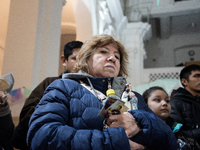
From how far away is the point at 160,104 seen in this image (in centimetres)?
214

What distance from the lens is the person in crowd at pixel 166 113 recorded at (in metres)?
1.79

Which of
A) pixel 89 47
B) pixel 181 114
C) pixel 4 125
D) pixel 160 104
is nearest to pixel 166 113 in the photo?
pixel 160 104

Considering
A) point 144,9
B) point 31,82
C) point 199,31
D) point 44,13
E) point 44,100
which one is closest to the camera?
point 44,100

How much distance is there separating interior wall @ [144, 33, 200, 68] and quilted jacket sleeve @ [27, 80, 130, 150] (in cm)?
1069

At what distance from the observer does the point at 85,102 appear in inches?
46.0

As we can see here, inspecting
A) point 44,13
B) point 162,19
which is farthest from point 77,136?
point 162,19

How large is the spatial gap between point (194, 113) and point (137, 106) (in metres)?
1.32

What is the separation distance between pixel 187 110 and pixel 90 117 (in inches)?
66.1

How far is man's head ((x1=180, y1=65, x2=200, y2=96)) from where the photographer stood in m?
2.71

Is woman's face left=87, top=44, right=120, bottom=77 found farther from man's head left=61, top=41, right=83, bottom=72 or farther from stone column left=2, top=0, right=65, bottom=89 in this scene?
stone column left=2, top=0, right=65, bottom=89

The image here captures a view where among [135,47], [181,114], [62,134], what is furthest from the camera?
[135,47]

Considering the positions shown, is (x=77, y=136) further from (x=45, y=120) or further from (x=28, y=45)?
(x=28, y=45)

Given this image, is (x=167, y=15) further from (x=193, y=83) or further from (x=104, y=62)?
(x=104, y=62)

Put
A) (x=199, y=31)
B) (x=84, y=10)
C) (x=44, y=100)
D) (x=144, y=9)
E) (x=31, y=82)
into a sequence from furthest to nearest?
(x=199, y=31) < (x=144, y=9) < (x=84, y=10) < (x=31, y=82) < (x=44, y=100)
